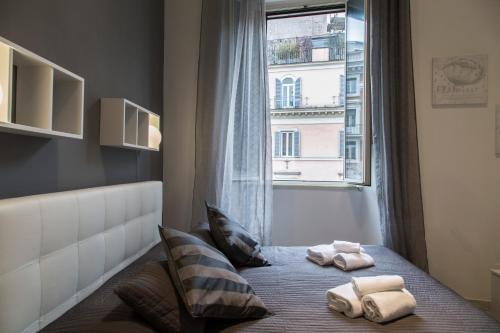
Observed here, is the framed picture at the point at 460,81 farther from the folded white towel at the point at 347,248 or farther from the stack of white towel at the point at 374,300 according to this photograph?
the stack of white towel at the point at 374,300

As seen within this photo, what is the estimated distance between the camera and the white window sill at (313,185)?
2.80 metres

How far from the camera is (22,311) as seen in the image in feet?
3.23

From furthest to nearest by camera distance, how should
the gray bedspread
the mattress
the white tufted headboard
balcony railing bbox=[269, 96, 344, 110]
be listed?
balcony railing bbox=[269, 96, 344, 110] → the gray bedspread → the mattress → the white tufted headboard

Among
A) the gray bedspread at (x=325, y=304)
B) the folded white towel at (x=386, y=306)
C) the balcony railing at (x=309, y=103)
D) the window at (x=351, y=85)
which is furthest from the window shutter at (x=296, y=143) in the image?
the folded white towel at (x=386, y=306)

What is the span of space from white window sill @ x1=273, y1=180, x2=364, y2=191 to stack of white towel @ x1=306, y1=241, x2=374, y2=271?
34.4 inches

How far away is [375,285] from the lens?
1341 millimetres

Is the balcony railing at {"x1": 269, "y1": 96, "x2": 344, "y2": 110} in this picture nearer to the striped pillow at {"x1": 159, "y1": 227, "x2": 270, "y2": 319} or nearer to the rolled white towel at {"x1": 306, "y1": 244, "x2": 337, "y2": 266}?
the rolled white towel at {"x1": 306, "y1": 244, "x2": 337, "y2": 266}

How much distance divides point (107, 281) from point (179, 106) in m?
1.85

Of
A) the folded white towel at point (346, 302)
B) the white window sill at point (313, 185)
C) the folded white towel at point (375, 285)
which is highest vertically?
the white window sill at point (313, 185)

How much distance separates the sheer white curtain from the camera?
2.71 m

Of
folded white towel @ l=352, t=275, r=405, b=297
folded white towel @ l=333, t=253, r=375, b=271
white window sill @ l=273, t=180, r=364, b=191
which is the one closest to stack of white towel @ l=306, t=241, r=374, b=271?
folded white towel @ l=333, t=253, r=375, b=271

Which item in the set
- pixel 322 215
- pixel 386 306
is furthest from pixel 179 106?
pixel 386 306

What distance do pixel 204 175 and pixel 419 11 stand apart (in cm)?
235

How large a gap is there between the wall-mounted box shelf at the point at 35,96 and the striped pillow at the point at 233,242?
3.00 ft
